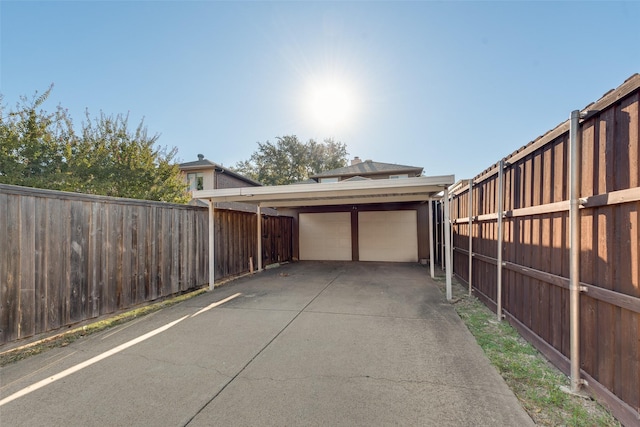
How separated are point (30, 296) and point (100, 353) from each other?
4.12ft

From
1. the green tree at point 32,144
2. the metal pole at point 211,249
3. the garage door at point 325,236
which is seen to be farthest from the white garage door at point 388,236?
the green tree at point 32,144

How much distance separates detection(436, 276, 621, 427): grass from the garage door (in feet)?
27.6

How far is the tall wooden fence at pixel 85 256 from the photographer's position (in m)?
3.34

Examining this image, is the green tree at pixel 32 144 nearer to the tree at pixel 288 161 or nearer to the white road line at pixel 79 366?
the white road line at pixel 79 366

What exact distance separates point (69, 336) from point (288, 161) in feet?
85.6

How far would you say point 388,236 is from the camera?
1205 centimetres

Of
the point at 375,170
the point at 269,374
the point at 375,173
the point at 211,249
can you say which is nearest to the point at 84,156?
the point at 211,249

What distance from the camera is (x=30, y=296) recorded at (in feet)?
11.3

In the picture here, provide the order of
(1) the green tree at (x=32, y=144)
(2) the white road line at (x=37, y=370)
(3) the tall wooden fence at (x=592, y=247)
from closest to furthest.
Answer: (3) the tall wooden fence at (x=592, y=247)
(2) the white road line at (x=37, y=370)
(1) the green tree at (x=32, y=144)

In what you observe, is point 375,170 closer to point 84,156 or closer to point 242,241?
point 242,241

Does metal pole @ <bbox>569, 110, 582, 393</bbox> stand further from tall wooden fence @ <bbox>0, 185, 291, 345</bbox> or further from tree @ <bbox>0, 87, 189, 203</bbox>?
tree @ <bbox>0, 87, 189, 203</bbox>

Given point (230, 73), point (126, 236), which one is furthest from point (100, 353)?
point (230, 73)

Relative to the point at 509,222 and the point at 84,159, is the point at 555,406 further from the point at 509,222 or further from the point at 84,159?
the point at 84,159

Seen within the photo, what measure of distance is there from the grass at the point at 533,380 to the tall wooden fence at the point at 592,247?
12 centimetres
